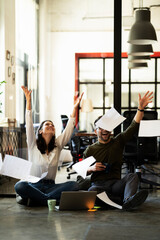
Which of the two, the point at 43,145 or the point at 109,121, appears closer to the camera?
the point at 43,145

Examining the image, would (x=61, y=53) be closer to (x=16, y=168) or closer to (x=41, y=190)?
(x=16, y=168)

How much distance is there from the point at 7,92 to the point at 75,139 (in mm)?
1308

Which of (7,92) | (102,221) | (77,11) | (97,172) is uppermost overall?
(77,11)

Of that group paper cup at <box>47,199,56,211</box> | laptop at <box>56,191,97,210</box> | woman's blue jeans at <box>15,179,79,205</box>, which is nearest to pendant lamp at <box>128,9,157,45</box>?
woman's blue jeans at <box>15,179,79,205</box>

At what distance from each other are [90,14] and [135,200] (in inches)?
91.9

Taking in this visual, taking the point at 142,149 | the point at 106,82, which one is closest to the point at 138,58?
the point at 106,82

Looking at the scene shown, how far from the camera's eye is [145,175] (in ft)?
17.0

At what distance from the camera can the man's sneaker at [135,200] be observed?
3.44m

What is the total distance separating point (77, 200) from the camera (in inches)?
140

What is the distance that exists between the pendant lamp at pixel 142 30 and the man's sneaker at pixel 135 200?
1.95m

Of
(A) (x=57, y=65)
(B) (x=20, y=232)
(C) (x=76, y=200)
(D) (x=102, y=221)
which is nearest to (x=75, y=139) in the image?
(A) (x=57, y=65)

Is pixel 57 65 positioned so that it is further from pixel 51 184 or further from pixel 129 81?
pixel 51 184

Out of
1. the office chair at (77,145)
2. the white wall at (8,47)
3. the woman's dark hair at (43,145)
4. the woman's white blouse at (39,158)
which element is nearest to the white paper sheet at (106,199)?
the woman's white blouse at (39,158)

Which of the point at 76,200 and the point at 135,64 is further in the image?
the point at 135,64
